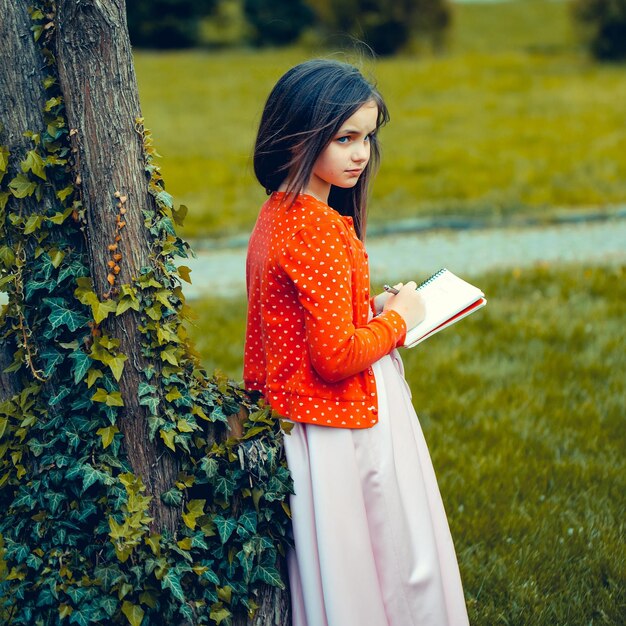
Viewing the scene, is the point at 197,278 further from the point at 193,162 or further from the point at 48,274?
the point at 48,274

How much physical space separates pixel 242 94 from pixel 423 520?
12.5m

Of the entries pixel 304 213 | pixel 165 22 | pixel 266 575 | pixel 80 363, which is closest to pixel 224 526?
pixel 266 575

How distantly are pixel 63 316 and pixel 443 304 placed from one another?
92 cm

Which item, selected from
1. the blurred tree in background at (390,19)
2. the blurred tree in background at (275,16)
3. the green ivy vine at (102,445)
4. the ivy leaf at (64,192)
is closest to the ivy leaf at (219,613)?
the green ivy vine at (102,445)

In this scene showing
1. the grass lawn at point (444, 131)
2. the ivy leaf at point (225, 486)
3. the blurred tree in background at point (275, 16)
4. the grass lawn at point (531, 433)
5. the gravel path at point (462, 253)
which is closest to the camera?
the ivy leaf at point (225, 486)

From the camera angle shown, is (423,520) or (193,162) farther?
(193,162)

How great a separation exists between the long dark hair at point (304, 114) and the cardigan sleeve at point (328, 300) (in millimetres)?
141

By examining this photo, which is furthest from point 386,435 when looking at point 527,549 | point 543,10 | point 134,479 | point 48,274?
point 543,10

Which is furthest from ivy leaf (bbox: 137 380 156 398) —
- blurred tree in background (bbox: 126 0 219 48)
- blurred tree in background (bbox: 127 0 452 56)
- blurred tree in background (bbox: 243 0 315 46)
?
blurred tree in background (bbox: 126 0 219 48)

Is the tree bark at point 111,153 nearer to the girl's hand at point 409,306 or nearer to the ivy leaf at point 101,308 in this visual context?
the ivy leaf at point 101,308

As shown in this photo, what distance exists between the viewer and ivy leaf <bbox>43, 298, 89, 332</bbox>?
2.21m

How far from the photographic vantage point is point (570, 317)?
549cm

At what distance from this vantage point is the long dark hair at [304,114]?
2240 millimetres

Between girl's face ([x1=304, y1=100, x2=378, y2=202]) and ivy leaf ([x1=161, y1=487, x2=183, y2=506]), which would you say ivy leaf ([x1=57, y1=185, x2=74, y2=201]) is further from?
ivy leaf ([x1=161, y1=487, x2=183, y2=506])
